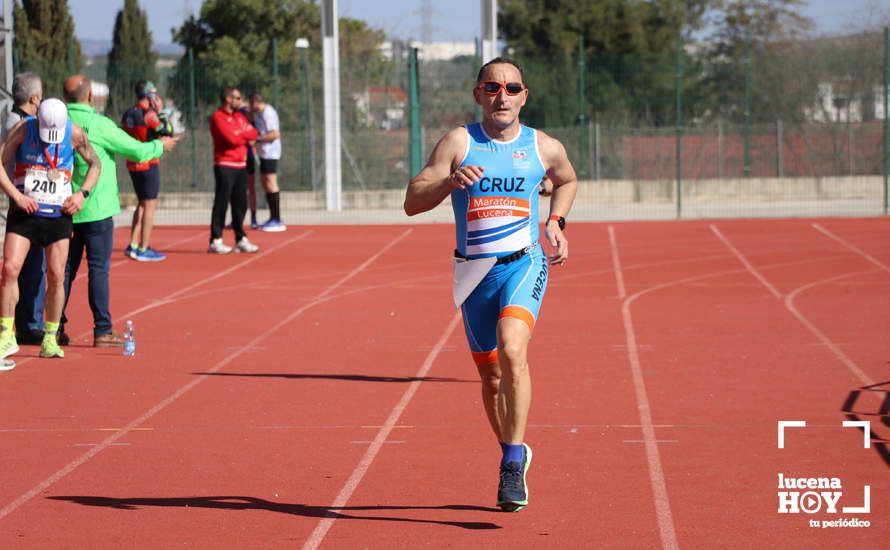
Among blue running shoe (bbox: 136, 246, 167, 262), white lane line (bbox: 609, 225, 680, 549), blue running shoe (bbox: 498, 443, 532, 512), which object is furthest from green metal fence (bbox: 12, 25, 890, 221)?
blue running shoe (bbox: 498, 443, 532, 512)

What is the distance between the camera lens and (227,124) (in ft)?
60.0

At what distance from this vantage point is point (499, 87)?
648 cm

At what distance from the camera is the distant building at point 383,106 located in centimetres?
2898

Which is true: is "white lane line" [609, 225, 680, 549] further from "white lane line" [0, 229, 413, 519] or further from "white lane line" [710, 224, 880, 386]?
"white lane line" [0, 229, 413, 519]

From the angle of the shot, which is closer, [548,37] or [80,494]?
[80,494]

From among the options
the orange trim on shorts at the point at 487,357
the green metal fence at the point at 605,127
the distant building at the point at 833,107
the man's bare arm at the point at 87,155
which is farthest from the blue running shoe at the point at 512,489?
the distant building at the point at 833,107

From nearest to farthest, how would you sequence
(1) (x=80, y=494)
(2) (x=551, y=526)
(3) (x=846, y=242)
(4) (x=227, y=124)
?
(2) (x=551, y=526) → (1) (x=80, y=494) → (4) (x=227, y=124) → (3) (x=846, y=242)

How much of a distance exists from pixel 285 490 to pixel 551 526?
4.49ft

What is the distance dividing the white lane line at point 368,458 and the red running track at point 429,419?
2 cm

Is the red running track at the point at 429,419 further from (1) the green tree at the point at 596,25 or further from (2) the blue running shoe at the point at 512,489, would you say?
(1) the green tree at the point at 596,25

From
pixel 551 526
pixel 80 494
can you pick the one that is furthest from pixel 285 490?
pixel 551 526

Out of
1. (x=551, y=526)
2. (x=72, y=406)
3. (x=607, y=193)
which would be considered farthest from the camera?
(x=607, y=193)

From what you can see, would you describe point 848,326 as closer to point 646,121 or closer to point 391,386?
point 391,386

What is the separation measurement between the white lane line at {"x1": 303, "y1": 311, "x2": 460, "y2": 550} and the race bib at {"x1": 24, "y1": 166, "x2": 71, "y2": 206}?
109 inches
